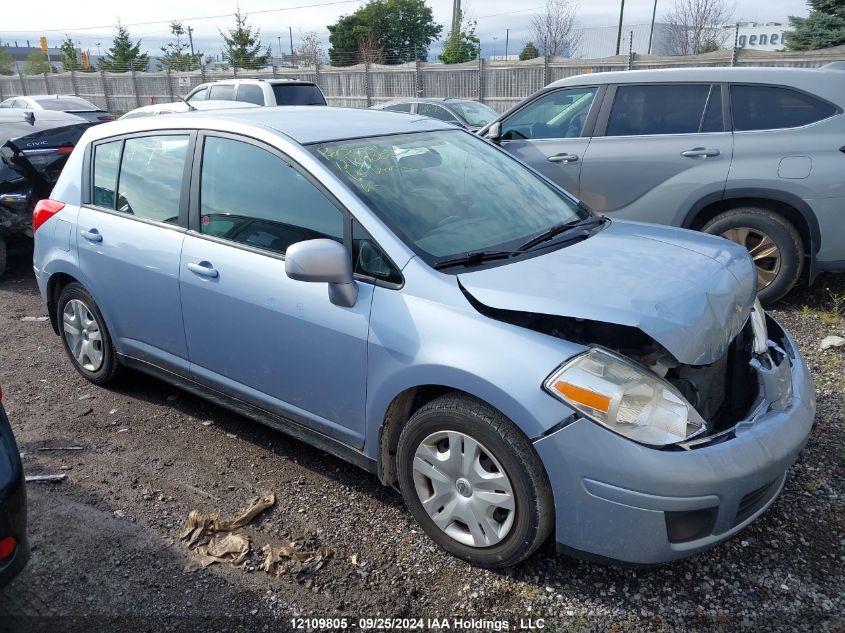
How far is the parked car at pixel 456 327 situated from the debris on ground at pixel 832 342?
1686mm

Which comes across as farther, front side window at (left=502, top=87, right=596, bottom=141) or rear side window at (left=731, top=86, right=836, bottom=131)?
front side window at (left=502, top=87, right=596, bottom=141)

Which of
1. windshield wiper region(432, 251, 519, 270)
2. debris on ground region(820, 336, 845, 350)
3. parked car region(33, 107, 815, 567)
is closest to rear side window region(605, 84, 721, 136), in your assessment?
debris on ground region(820, 336, 845, 350)

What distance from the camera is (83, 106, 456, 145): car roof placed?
134 inches

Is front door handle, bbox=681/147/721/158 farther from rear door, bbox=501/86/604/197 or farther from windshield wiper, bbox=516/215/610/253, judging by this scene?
windshield wiper, bbox=516/215/610/253

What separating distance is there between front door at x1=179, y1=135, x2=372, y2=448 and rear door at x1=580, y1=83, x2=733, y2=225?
144 inches

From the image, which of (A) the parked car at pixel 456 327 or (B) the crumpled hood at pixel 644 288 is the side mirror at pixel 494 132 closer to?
(A) the parked car at pixel 456 327

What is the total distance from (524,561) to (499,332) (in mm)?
984

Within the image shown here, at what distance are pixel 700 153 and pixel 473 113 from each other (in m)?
8.45

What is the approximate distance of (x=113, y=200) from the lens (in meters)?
4.13

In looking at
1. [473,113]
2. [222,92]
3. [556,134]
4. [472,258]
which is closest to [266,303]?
[472,258]

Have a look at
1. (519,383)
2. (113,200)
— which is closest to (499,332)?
(519,383)

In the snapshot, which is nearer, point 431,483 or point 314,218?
point 431,483

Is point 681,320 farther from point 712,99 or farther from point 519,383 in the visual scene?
point 712,99

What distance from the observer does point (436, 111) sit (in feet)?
44.9
